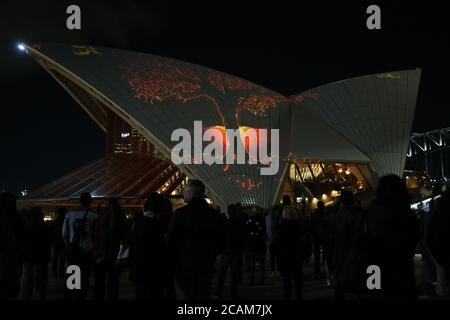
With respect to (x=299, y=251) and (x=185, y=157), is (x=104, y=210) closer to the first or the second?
(x=299, y=251)

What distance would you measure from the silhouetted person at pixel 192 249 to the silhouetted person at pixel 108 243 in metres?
2.10

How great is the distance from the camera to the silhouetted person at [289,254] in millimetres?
7367

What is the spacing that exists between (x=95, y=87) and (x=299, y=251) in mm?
18711

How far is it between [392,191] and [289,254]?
332 cm

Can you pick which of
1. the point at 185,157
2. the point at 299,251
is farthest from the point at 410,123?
the point at 299,251

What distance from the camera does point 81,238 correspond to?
278 inches

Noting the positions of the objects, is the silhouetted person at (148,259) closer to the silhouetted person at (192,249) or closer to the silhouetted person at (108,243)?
the silhouetted person at (192,249)

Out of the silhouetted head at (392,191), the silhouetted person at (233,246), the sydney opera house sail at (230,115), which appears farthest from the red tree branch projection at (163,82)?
the silhouetted head at (392,191)

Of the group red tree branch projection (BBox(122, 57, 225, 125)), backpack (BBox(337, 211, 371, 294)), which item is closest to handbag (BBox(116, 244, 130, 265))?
backpack (BBox(337, 211, 371, 294))

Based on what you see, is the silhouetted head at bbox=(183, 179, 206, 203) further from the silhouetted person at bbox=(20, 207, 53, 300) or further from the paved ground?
the paved ground

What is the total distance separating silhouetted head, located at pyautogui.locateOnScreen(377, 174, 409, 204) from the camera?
4.30 m

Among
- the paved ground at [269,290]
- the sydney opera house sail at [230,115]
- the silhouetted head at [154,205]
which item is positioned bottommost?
the paved ground at [269,290]

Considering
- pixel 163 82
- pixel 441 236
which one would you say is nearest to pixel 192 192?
pixel 441 236

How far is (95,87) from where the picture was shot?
23.9 meters
